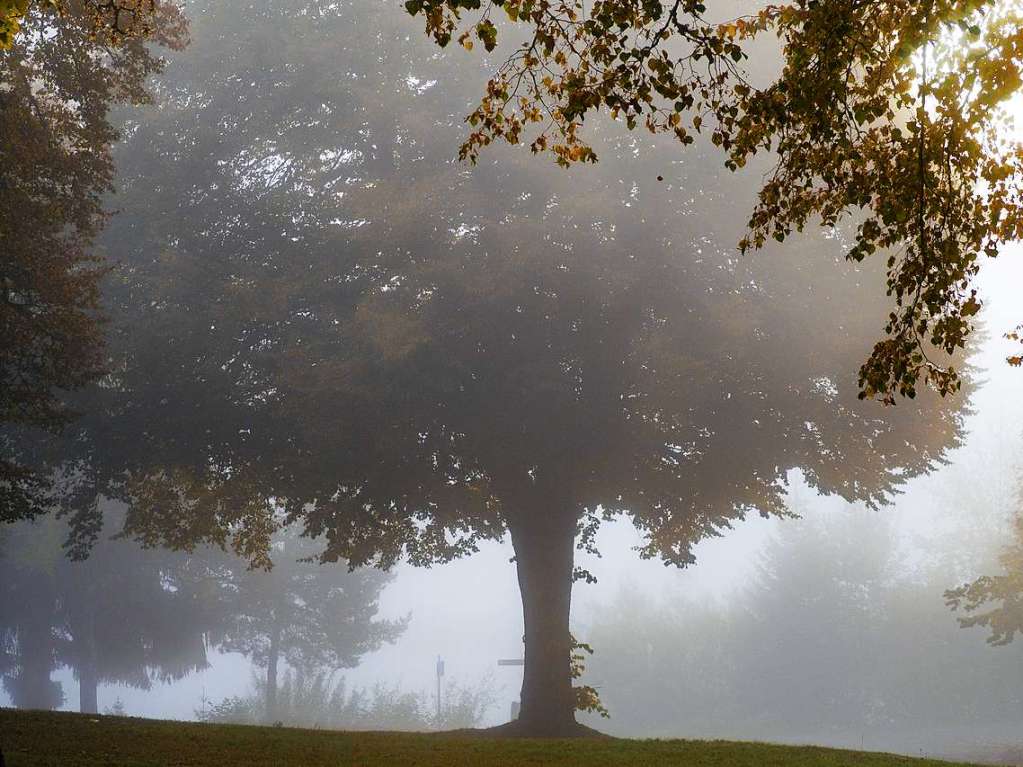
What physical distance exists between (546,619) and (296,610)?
3637 centimetres

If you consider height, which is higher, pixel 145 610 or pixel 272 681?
pixel 145 610

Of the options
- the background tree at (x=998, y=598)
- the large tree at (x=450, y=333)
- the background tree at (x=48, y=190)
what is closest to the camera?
the background tree at (x=48, y=190)

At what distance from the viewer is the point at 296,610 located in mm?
57562

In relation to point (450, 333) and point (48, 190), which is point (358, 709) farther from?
point (48, 190)

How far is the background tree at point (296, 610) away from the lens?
5500 cm

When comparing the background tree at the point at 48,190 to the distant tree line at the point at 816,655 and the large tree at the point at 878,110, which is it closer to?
the large tree at the point at 878,110

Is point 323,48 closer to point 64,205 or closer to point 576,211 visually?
point 576,211

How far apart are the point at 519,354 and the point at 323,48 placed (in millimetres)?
9821

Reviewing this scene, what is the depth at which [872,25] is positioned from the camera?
9.31 m

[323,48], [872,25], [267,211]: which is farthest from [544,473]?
[872,25]

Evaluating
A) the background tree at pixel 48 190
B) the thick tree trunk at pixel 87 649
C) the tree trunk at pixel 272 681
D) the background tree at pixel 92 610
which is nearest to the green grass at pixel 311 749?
the background tree at pixel 48 190

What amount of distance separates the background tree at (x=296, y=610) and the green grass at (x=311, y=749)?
1467 inches

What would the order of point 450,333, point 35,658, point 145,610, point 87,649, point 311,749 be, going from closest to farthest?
point 311,749
point 450,333
point 87,649
point 145,610
point 35,658

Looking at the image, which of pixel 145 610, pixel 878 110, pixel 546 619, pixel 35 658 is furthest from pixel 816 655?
pixel 878 110
